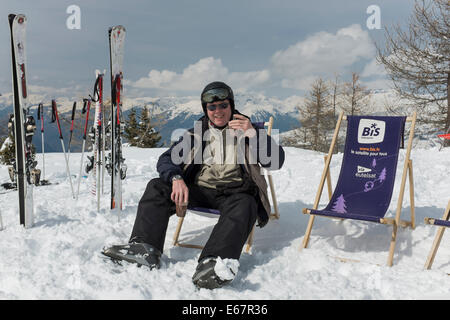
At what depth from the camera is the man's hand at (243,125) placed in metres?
2.88

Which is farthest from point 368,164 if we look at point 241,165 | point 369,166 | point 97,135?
point 97,135

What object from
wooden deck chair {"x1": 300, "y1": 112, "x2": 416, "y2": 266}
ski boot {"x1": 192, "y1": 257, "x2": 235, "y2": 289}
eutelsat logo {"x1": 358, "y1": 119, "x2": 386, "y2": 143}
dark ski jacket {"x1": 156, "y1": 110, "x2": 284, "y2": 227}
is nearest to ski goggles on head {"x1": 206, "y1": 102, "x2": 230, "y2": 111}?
dark ski jacket {"x1": 156, "y1": 110, "x2": 284, "y2": 227}

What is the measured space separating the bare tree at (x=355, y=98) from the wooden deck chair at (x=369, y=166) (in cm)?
2072

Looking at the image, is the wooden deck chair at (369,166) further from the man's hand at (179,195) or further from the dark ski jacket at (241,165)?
the man's hand at (179,195)

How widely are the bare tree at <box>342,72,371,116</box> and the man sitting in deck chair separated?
21.7m

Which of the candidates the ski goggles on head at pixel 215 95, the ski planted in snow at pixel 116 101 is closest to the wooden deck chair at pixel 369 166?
the ski goggles on head at pixel 215 95

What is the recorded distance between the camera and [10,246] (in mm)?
2777

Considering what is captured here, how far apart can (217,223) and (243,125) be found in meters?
0.80

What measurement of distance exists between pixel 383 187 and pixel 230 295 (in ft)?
6.15

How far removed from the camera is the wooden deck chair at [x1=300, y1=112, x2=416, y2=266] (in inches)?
128

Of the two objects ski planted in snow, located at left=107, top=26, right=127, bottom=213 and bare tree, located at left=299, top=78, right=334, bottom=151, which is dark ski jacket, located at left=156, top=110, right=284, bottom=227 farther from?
bare tree, located at left=299, top=78, right=334, bottom=151

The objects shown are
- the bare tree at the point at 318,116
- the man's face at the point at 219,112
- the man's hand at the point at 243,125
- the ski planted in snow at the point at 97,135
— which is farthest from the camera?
the bare tree at the point at 318,116

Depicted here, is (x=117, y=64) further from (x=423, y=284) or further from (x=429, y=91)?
(x=429, y=91)

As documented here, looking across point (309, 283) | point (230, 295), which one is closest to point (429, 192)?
point (309, 283)
